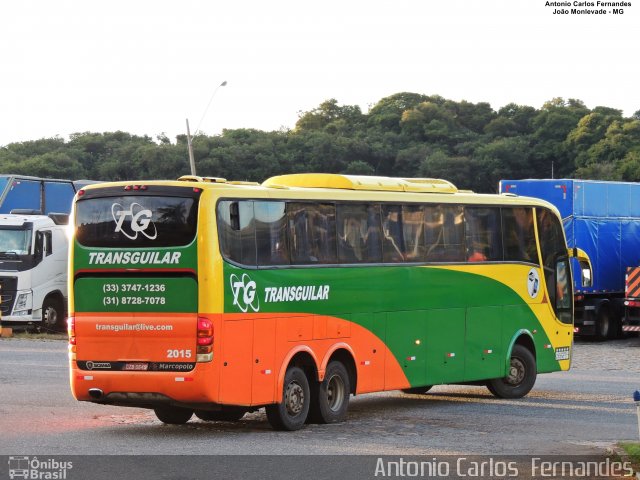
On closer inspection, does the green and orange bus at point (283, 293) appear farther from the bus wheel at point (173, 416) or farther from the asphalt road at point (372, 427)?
Result: the asphalt road at point (372, 427)

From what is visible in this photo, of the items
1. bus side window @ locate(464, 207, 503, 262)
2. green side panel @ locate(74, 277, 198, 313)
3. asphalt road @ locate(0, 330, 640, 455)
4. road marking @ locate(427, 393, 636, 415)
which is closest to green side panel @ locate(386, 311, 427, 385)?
asphalt road @ locate(0, 330, 640, 455)

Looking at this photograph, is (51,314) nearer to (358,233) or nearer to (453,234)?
(453,234)

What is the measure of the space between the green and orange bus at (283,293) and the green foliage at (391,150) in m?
62.7

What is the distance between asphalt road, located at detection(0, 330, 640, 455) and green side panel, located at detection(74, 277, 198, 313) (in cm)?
144

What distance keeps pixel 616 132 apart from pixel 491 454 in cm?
8488

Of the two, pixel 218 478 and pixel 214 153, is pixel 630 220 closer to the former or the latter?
pixel 218 478

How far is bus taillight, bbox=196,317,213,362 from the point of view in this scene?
14.6m

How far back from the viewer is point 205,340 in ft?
47.8

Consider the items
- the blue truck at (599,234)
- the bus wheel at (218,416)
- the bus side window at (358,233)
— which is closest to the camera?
the bus wheel at (218,416)

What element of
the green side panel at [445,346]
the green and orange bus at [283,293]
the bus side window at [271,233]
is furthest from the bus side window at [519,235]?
the bus side window at [271,233]

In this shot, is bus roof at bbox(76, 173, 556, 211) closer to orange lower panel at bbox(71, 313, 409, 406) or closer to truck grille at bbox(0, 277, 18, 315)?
orange lower panel at bbox(71, 313, 409, 406)

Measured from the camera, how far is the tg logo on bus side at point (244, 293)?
49.1 feet

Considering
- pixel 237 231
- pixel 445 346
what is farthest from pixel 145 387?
pixel 445 346

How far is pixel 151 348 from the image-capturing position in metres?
14.8
